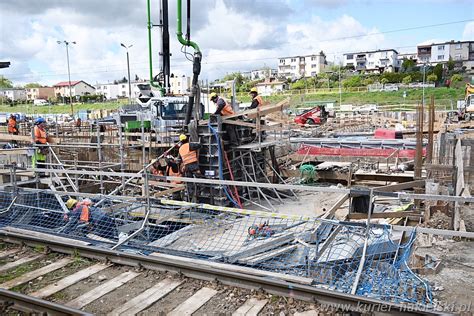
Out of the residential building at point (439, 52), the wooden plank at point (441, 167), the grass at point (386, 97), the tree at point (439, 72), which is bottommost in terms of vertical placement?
the wooden plank at point (441, 167)

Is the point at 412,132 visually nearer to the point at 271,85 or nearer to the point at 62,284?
the point at 62,284

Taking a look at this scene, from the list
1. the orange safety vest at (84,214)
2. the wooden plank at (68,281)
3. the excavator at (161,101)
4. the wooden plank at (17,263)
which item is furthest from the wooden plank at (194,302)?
the excavator at (161,101)

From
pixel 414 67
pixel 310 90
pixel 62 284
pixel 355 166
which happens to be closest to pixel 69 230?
pixel 62 284

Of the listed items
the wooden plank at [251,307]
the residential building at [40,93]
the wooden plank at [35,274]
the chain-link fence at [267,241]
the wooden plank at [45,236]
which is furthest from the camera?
the residential building at [40,93]

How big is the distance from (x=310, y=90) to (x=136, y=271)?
73.1m

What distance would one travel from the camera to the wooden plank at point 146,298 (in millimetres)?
4238

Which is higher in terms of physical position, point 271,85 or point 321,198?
point 271,85

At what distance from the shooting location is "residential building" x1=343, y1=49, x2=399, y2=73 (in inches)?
4429

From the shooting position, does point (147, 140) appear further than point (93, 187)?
Yes

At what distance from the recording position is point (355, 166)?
15062mm

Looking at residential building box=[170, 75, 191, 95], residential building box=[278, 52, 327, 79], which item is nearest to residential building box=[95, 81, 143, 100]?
residential building box=[278, 52, 327, 79]

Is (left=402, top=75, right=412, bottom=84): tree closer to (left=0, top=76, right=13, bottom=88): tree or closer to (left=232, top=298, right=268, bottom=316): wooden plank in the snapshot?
(left=232, top=298, right=268, bottom=316): wooden plank

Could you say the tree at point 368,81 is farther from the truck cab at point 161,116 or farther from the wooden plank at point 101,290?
the wooden plank at point 101,290

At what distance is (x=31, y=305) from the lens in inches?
169
